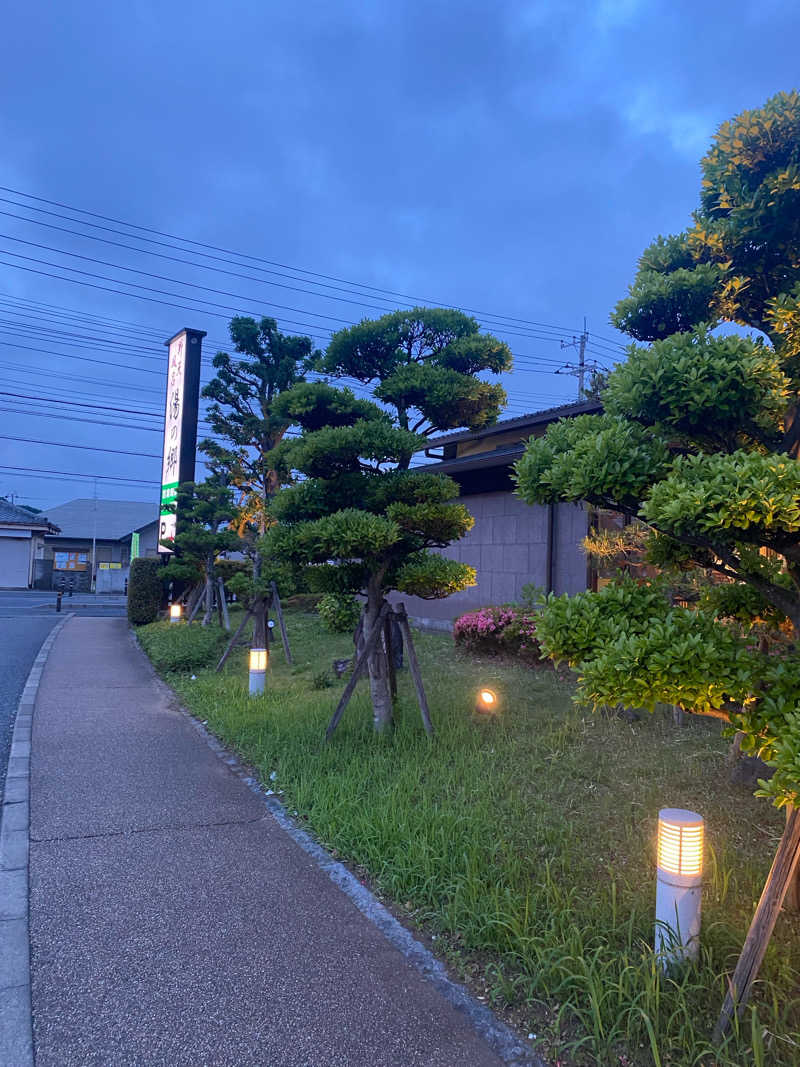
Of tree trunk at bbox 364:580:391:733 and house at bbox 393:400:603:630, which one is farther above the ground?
house at bbox 393:400:603:630

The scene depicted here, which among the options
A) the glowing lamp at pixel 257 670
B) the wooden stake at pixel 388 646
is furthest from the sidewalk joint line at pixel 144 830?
the glowing lamp at pixel 257 670

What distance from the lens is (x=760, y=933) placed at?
2.40 meters

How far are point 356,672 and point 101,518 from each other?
128ft

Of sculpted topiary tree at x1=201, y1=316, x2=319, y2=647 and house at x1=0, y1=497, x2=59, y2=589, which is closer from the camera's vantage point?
sculpted topiary tree at x1=201, y1=316, x2=319, y2=647

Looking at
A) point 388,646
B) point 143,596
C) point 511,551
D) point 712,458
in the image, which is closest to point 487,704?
point 388,646

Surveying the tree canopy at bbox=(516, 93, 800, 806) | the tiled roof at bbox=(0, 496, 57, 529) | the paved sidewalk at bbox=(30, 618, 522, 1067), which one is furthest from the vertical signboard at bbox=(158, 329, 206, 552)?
the tiled roof at bbox=(0, 496, 57, 529)

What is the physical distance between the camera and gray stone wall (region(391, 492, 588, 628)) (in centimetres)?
1016

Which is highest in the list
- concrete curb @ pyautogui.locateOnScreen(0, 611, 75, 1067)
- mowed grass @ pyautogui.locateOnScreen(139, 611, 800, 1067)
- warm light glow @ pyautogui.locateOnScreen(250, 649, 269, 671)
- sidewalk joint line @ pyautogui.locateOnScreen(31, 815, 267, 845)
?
warm light glow @ pyautogui.locateOnScreen(250, 649, 269, 671)

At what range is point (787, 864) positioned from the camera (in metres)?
2.46

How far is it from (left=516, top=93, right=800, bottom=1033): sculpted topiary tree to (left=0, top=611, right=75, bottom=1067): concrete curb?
2495 millimetres

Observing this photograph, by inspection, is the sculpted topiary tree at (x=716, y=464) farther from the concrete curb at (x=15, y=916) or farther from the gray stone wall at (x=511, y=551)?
the gray stone wall at (x=511, y=551)

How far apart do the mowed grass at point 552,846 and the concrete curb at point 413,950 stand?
7cm

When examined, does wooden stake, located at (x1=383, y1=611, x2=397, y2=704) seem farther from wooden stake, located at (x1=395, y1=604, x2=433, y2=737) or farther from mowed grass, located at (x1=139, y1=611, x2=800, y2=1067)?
mowed grass, located at (x1=139, y1=611, x2=800, y2=1067)

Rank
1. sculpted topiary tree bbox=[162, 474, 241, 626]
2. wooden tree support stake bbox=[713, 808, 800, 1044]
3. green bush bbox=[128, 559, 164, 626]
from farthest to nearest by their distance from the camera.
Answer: green bush bbox=[128, 559, 164, 626]
sculpted topiary tree bbox=[162, 474, 241, 626]
wooden tree support stake bbox=[713, 808, 800, 1044]
